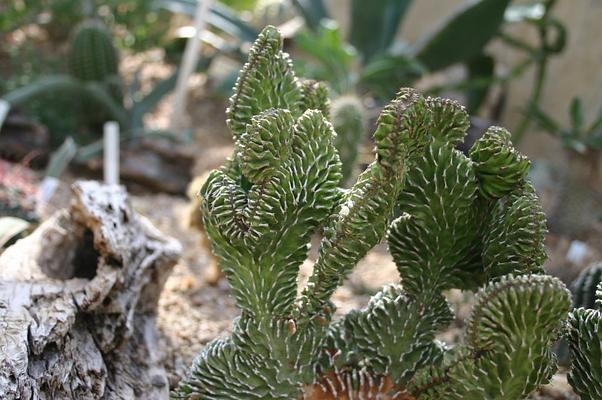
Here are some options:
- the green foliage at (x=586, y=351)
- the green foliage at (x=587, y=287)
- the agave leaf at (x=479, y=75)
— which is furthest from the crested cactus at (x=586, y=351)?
the agave leaf at (x=479, y=75)

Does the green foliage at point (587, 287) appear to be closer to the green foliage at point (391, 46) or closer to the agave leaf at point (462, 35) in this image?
the green foliage at point (391, 46)

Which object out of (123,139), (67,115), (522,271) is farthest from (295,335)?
(67,115)

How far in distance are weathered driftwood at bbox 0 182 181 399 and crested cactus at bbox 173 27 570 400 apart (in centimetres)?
24

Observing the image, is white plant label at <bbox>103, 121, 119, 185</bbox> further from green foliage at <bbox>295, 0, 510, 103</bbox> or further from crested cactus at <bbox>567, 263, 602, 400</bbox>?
crested cactus at <bbox>567, 263, 602, 400</bbox>

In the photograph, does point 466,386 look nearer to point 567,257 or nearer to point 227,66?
point 567,257

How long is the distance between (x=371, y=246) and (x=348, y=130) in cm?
183

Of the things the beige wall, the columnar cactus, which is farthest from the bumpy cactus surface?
the beige wall

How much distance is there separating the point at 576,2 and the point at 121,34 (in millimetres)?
3229

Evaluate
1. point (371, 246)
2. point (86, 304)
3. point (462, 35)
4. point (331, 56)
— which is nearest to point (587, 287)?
point (371, 246)

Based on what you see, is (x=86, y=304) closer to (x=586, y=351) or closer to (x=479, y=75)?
(x=586, y=351)

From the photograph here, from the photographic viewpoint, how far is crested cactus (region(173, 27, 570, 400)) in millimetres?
1431

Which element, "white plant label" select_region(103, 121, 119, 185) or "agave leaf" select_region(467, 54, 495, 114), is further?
"agave leaf" select_region(467, 54, 495, 114)

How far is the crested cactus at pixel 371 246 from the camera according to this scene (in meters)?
1.43

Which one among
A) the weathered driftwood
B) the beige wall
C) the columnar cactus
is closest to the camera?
the weathered driftwood
